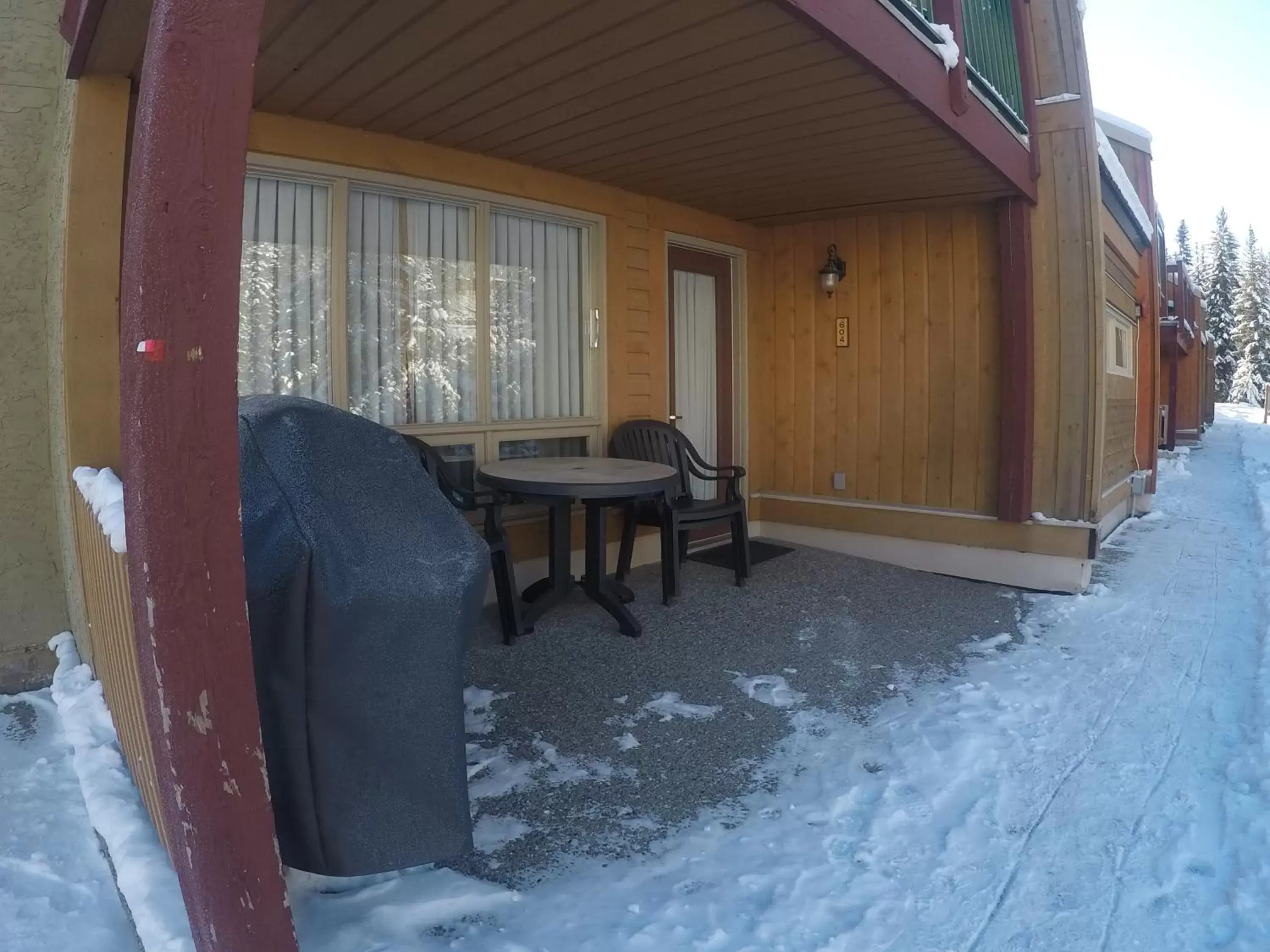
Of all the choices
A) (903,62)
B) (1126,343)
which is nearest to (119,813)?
(903,62)

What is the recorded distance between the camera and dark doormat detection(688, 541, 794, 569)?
4.78 m

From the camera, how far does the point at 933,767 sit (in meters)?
2.27

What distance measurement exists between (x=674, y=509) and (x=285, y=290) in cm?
199

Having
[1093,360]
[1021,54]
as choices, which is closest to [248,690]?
[1093,360]

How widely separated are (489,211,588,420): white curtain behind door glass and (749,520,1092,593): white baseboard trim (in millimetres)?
1892

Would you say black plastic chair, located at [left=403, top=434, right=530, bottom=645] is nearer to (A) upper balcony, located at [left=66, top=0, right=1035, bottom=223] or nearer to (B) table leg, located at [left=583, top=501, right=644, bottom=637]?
(B) table leg, located at [left=583, top=501, right=644, bottom=637]

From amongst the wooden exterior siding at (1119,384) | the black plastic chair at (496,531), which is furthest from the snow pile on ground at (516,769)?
the wooden exterior siding at (1119,384)

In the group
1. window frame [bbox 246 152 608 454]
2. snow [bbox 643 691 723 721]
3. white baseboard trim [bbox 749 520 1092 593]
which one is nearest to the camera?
snow [bbox 643 691 723 721]

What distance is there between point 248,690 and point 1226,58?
10797 millimetres

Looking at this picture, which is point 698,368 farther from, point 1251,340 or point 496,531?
point 1251,340

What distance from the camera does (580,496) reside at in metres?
3.15

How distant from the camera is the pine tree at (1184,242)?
4991cm

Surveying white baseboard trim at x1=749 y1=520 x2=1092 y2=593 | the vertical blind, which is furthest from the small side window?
the vertical blind

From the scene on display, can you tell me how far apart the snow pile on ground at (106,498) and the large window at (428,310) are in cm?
89
